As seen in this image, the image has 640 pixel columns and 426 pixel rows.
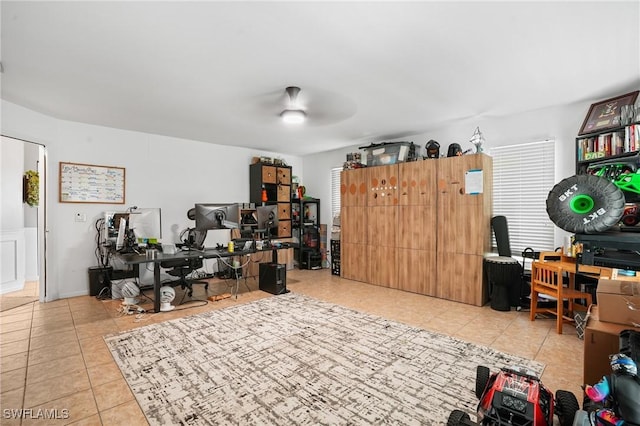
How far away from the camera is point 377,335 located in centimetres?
313

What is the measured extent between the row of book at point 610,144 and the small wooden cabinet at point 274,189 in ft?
16.6

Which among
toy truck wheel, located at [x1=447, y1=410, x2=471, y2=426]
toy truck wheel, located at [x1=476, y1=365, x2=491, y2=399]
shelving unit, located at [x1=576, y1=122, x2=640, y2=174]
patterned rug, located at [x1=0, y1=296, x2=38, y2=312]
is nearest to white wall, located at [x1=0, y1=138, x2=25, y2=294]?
patterned rug, located at [x1=0, y1=296, x2=38, y2=312]

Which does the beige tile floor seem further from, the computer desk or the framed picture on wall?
the framed picture on wall

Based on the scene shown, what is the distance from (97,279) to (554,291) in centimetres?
615

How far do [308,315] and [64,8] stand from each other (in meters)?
3.56

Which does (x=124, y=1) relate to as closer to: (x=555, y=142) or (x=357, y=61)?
(x=357, y=61)

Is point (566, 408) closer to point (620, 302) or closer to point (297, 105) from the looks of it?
point (620, 302)

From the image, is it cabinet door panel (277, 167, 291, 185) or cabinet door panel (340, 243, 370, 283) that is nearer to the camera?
cabinet door panel (340, 243, 370, 283)

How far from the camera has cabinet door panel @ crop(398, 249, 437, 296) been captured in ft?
15.1

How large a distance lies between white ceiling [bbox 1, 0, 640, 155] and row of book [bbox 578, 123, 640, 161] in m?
0.52

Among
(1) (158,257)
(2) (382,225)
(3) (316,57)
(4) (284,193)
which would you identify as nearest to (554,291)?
(2) (382,225)

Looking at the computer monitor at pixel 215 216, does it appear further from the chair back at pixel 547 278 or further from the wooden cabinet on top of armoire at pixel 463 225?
the chair back at pixel 547 278

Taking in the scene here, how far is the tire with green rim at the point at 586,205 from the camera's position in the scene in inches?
57.7

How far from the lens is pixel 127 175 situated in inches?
197
